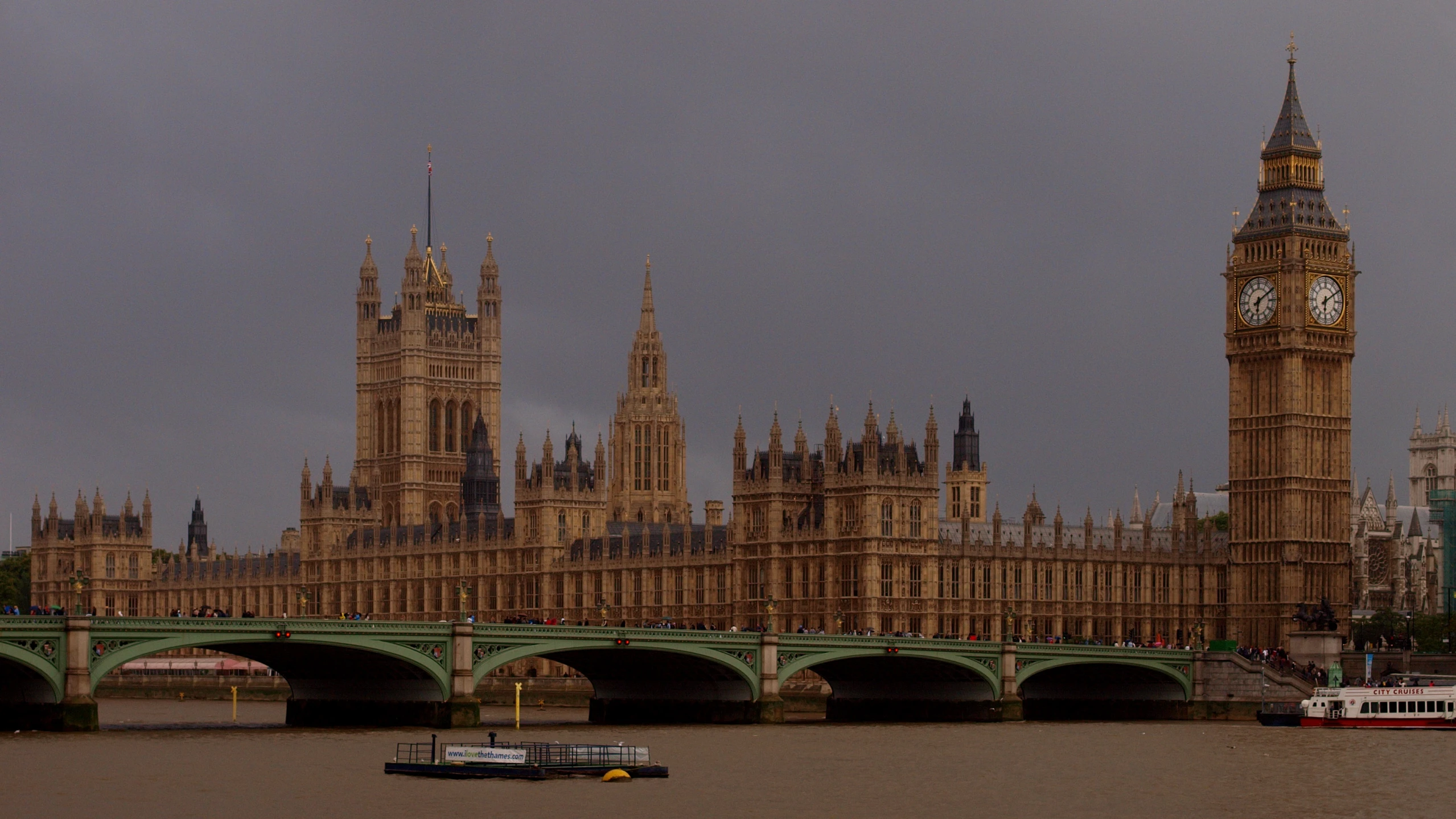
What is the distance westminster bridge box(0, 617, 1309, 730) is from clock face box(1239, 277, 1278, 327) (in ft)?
83.0

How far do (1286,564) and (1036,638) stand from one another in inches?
475

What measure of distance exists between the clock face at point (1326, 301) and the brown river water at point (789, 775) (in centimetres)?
3514

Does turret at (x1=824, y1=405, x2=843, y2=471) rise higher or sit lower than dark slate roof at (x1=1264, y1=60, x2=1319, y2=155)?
lower

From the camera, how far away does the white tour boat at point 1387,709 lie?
100000 mm

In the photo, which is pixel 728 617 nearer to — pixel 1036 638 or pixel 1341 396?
pixel 1036 638

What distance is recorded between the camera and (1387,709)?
330ft

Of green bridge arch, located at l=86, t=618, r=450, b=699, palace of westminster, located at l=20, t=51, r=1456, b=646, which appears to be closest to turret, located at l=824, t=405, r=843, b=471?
palace of westminster, located at l=20, t=51, r=1456, b=646

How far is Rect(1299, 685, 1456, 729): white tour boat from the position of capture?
100 metres

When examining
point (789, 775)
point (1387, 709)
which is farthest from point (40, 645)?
point (1387, 709)

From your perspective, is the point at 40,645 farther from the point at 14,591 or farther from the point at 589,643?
the point at 14,591

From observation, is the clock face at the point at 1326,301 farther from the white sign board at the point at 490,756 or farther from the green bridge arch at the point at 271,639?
the white sign board at the point at 490,756

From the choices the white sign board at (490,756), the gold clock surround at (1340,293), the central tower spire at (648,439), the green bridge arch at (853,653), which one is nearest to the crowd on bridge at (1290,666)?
the green bridge arch at (853,653)

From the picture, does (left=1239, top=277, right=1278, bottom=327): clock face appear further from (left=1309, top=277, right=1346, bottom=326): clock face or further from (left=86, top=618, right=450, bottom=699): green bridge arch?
(left=86, top=618, right=450, bottom=699): green bridge arch

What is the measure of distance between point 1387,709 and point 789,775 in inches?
1312
